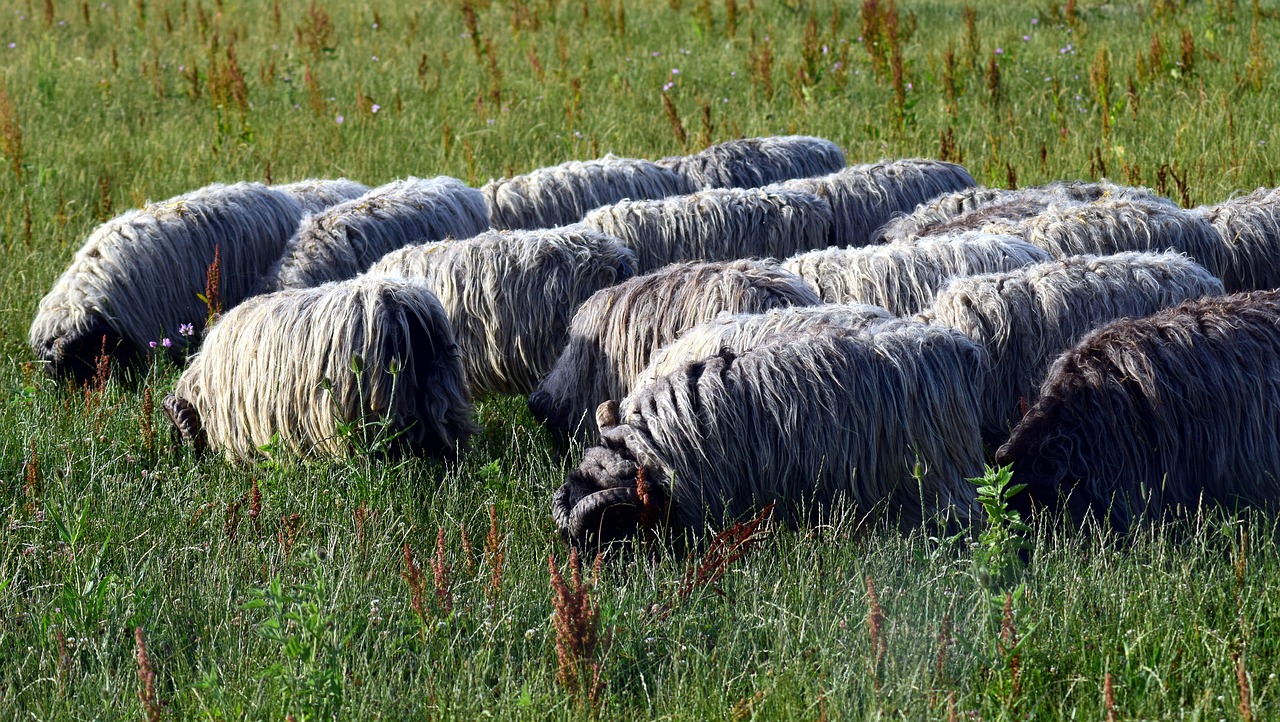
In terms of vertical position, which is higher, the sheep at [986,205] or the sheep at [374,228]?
the sheep at [374,228]

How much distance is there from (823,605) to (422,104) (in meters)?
9.23

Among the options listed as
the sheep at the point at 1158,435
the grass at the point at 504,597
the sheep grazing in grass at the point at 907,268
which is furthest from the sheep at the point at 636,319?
the sheep at the point at 1158,435

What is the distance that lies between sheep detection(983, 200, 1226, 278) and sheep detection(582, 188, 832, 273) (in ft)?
3.80

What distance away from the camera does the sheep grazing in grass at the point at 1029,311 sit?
4.67 metres

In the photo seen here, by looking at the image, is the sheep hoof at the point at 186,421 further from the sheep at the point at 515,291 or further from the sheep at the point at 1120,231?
the sheep at the point at 1120,231

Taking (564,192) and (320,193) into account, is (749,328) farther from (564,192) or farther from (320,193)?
(320,193)

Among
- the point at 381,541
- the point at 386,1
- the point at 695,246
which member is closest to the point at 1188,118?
the point at 695,246

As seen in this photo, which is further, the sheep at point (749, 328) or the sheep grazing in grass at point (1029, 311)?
the sheep grazing in grass at point (1029, 311)

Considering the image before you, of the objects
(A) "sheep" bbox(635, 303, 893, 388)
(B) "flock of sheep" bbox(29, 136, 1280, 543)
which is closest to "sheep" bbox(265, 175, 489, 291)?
(B) "flock of sheep" bbox(29, 136, 1280, 543)

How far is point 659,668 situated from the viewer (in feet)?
10.6

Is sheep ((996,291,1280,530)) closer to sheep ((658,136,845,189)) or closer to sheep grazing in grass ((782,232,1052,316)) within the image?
sheep grazing in grass ((782,232,1052,316))

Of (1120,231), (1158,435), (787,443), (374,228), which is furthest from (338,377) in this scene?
(1120,231)

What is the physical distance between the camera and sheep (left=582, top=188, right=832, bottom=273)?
6.36 m

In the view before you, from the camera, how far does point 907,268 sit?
5230 mm
